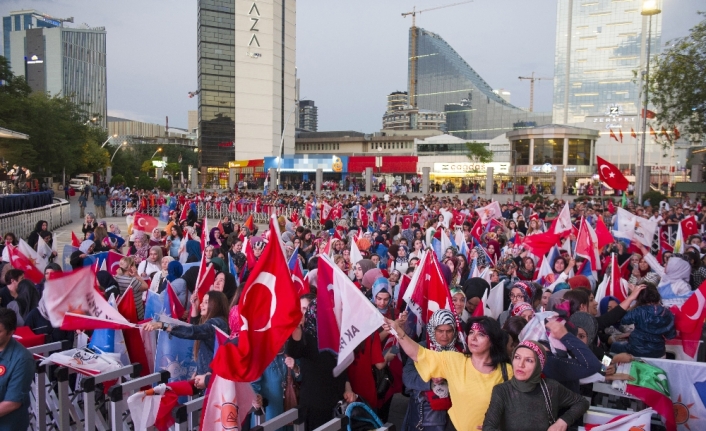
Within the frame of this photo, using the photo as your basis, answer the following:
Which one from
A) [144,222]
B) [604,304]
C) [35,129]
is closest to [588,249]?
[604,304]

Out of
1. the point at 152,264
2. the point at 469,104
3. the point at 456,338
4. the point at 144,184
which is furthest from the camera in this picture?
the point at 469,104

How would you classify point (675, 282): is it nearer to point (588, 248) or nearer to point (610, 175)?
point (588, 248)

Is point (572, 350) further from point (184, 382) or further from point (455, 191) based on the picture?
point (455, 191)

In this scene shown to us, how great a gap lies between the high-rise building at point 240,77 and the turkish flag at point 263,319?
82.4 metres

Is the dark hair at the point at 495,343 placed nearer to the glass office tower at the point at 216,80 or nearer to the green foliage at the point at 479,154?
the green foliage at the point at 479,154

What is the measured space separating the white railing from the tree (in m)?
28.5

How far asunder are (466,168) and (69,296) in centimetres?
5176

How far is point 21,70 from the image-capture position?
185000mm

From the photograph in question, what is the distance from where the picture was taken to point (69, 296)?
5656 millimetres

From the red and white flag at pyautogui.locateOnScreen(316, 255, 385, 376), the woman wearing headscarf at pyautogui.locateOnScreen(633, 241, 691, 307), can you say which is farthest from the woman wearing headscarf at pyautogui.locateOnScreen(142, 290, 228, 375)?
the woman wearing headscarf at pyautogui.locateOnScreen(633, 241, 691, 307)

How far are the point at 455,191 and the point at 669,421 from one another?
4368cm

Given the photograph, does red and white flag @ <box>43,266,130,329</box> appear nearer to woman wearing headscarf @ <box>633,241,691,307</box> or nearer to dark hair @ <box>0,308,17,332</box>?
dark hair @ <box>0,308,17,332</box>

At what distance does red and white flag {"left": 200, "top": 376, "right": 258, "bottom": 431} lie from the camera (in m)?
3.95

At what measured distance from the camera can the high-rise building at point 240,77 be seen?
82.6m
